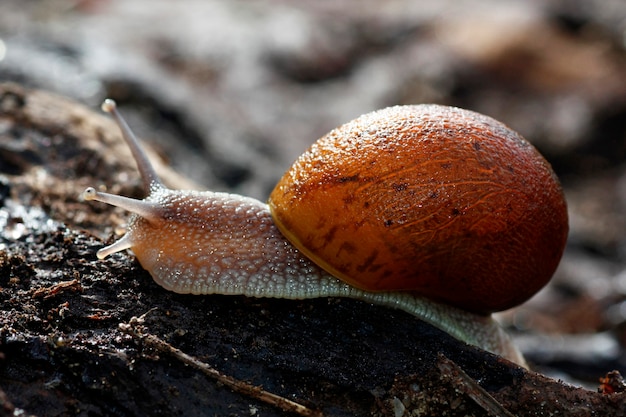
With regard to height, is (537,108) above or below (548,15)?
below

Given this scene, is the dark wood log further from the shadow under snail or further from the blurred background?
the blurred background

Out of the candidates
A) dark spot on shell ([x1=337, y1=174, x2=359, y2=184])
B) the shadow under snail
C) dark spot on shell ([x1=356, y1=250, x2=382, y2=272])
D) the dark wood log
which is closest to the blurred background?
the shadow under snail

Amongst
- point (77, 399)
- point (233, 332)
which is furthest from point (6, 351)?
point (233, 332)

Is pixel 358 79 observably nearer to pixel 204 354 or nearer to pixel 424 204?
pixel 424 204

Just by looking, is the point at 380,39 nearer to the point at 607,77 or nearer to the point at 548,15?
the point at 548,15

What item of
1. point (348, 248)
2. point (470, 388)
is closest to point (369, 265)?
point (348, 248)
